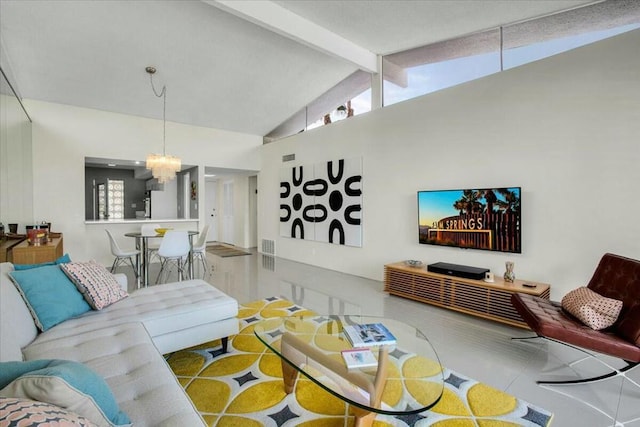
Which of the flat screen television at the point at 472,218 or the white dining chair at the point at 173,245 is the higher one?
the flat screen television at the point at 472,218

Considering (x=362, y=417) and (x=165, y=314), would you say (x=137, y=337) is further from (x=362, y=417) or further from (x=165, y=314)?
(x=362, y=417)

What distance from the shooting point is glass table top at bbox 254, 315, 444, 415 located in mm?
1544

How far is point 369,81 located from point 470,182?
274cm

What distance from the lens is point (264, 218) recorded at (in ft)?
26.0

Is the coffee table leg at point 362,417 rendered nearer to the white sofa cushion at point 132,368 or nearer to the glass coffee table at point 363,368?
the glass coffee table at point 363,368

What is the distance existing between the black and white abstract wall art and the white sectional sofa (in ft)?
10.4

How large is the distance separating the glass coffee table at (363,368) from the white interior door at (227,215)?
7.75 metres

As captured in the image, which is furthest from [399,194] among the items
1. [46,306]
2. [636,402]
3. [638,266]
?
[46,306]

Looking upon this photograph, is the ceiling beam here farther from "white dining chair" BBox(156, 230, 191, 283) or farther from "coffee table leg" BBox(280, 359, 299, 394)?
"coffee table leg" BBox(280, 359, 299, 394)

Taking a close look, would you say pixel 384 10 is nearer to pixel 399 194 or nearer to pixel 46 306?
pixel 399 194

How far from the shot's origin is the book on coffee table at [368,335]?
2045 millimetres

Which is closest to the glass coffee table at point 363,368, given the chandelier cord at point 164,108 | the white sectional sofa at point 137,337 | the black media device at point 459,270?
the white sectional sofa at point 137,337

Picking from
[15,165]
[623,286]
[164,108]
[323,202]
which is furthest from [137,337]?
[164,108]

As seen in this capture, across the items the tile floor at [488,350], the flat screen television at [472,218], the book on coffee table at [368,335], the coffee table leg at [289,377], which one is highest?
the flat screen television at [472,218]
